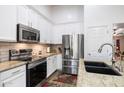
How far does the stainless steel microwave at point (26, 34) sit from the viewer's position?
2611mm

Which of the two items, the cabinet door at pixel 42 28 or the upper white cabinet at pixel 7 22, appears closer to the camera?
the upper white cabinet at pixel 7 22

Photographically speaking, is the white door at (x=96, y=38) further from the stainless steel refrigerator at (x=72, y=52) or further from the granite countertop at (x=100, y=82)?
the granite countertop at (x=100, y=82)

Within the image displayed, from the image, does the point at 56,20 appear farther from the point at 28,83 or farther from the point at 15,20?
the point at 28,83

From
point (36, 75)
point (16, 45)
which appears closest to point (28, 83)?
point (36, 75)

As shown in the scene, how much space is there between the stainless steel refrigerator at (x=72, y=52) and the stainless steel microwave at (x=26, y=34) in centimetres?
138

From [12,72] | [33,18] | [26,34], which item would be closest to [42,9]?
[33,18]

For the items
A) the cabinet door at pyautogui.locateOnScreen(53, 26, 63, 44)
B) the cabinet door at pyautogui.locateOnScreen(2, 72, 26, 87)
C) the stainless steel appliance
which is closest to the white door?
the cabinet door at pyautogui.locateOnScreen(53, 26, 63, 44)

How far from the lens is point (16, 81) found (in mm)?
2016

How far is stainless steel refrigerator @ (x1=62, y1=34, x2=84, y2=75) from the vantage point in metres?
4.34

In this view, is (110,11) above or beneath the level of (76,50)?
above

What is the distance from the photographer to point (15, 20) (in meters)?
2.50

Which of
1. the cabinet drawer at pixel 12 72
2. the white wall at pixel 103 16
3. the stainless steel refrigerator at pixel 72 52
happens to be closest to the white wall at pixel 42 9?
the stainless steel refrigerator at pixel 72 52

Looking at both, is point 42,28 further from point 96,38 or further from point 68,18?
point 96,38
